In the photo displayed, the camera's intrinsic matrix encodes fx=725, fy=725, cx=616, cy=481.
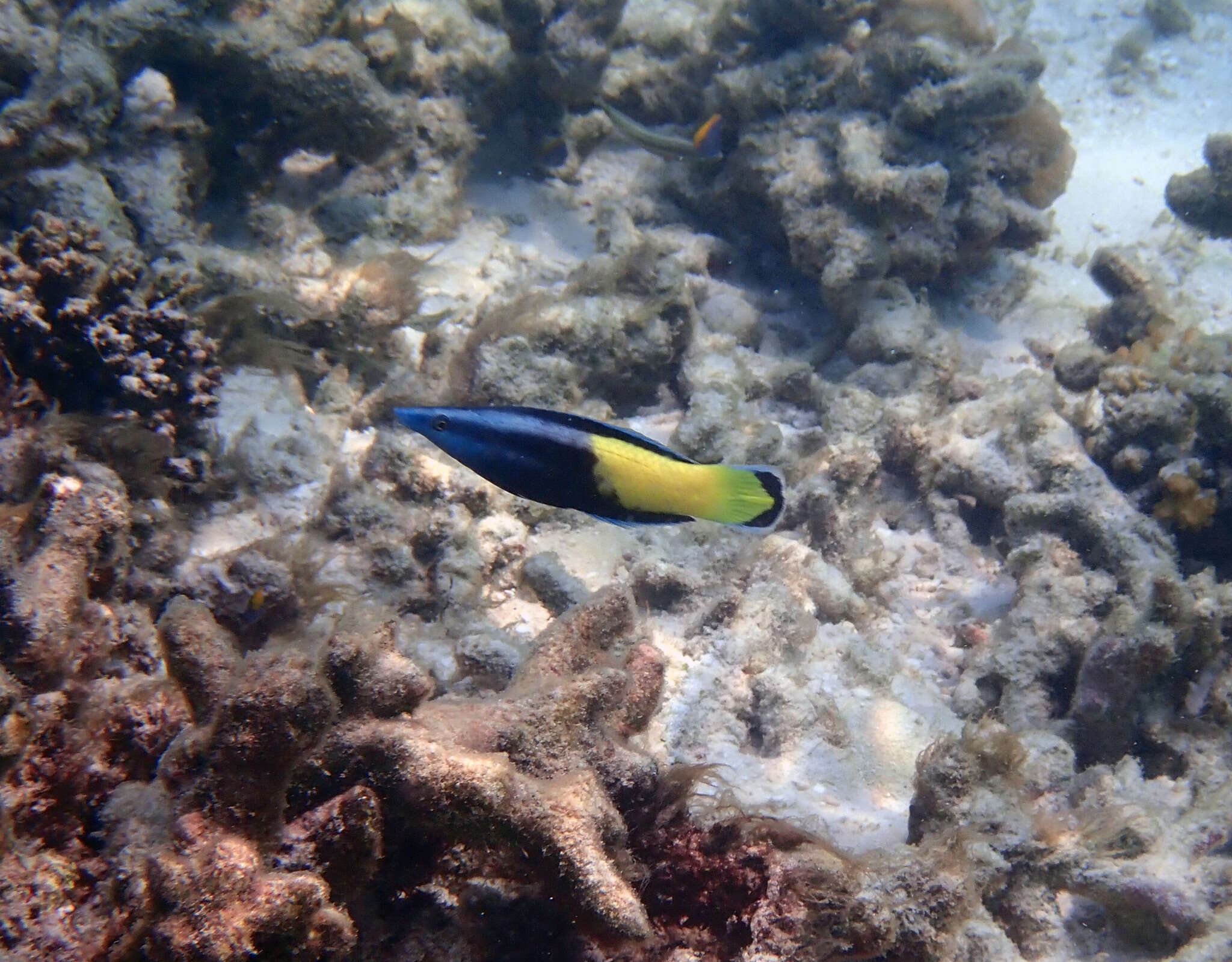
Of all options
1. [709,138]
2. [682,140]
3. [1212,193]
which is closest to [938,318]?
[709,138]

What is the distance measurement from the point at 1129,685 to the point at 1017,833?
153 cm

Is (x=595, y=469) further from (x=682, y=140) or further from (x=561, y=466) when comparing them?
(x=682, y=140)

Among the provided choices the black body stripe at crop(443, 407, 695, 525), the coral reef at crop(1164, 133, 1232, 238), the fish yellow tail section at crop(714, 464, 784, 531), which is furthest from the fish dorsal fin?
the coral reef at crop(1164, 133, 1232, 238)

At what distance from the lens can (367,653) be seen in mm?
2061

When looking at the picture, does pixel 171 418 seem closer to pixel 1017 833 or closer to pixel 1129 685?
pixel 1017 833

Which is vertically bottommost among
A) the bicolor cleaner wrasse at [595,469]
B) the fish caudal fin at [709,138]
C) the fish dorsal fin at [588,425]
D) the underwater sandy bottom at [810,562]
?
the underwater sandy bottom at [810,562]

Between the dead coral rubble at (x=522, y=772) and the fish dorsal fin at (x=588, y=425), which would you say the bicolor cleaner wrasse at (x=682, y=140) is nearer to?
the fish dorsal fin at (x=588, y=425)

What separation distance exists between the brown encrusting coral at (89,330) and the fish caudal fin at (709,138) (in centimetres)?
506

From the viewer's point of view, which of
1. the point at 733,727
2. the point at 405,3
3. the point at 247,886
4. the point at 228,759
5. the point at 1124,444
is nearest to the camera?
the point at 247,886

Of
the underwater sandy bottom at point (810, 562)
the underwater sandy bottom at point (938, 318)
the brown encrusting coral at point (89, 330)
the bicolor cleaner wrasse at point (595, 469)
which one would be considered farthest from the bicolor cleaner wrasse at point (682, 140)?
the bicolor cleaner wrasse at point (595, 469)

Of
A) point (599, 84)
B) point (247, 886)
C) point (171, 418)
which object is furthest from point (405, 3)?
point (247, 886)

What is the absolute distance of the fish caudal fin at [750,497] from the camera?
2064mm

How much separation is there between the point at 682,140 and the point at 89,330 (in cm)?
553

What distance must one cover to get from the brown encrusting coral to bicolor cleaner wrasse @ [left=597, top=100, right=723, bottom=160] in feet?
16.0
